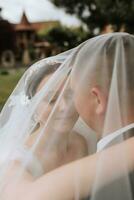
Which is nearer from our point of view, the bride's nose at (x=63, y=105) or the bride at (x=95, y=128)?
the bride at (x=95, y=128)

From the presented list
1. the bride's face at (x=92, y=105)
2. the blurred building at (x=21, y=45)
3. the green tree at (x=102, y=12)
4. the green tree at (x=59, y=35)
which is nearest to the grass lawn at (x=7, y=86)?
the bride's face at (x=92, y=105)

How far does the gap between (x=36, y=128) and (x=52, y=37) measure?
2749cm

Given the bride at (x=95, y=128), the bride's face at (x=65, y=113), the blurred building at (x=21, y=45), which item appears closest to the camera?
the bride at (x=95, y=128)

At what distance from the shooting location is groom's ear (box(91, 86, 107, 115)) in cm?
133

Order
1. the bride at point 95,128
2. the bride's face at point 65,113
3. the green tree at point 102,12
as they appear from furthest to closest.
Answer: the green tree at point 102,12 < the bride's face at point 65,113 < the bride at point 95,128

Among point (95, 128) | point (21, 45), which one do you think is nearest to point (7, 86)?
point (95, 128)

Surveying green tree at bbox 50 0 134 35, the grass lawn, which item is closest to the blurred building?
green tree at bbox 50 0 134 35

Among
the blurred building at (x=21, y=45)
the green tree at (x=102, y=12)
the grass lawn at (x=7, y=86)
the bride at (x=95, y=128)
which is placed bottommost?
the blurred building at (x=21, y=45)

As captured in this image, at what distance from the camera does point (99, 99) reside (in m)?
1.33

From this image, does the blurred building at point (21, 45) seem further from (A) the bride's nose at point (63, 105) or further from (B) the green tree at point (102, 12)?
(A) the bride's nose at point (63, 105)

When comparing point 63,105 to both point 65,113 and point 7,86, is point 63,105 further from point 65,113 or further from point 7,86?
point 7,86

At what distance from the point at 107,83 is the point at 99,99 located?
→ 0.14 feet

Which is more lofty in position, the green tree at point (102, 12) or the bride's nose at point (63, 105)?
the bride's nose at point (63, 105)

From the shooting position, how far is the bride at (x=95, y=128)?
4.21 ft
